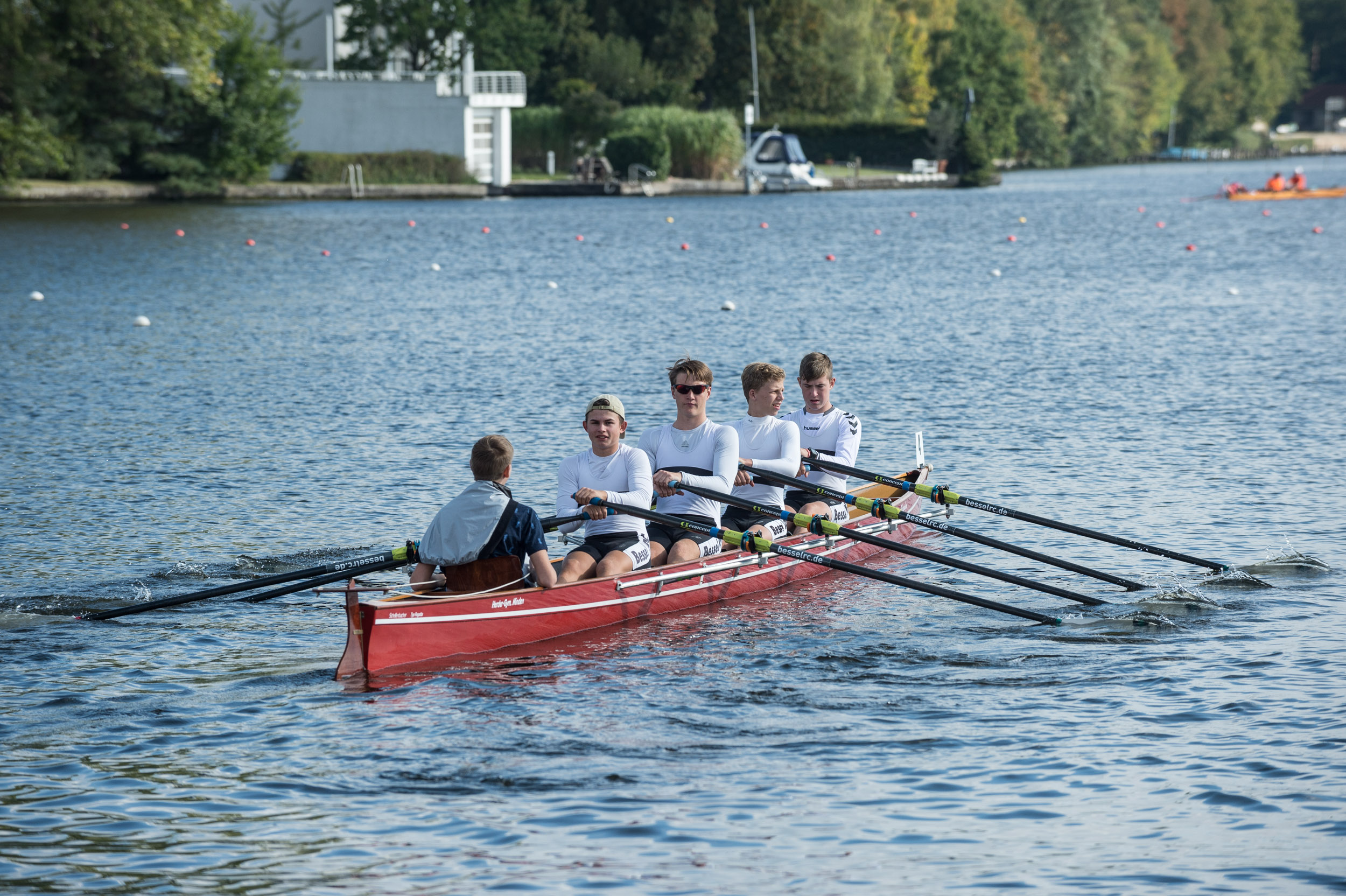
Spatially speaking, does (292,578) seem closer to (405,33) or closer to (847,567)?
(847,567)

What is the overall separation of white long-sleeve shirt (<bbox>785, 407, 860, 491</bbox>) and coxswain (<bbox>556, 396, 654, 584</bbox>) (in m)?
2.44

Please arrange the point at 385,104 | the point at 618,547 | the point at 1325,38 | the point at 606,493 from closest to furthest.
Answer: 1. the point at 606,493
2. the point at 618,547
3. the point at 385,104
4. the point at 1325,38

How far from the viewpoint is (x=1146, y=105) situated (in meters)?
143

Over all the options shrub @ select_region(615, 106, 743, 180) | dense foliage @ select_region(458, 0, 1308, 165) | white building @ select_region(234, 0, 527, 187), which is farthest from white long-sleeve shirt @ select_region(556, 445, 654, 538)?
shrub @ select_region(615, 106, 743, 180)

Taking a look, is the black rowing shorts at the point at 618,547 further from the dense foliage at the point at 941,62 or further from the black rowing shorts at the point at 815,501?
the dense foliage at the point at 941,62

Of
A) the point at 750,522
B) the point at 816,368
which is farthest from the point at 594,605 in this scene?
the point at 816,368

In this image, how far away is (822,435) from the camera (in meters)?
13.8

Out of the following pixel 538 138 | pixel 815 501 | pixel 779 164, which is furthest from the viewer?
pixel 538 138

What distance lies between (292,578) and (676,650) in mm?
2814

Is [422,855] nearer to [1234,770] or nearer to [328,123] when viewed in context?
[1234,770]

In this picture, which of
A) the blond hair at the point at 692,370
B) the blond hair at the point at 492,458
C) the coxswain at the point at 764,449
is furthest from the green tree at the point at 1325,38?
the blond hair at the point at 492,458

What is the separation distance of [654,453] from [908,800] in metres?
4.51

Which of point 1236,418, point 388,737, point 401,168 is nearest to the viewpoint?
point 388,737

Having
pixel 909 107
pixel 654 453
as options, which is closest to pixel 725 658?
pixel 654 453
